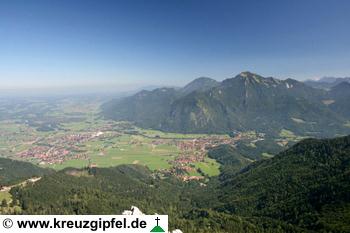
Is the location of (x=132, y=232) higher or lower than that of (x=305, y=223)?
higher

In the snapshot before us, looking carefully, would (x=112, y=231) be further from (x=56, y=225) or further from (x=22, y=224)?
(x=22, y=224)

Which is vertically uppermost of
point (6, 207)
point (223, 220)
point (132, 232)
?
point (132, 232)

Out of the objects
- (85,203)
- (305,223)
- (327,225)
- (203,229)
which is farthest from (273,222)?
(85,203)

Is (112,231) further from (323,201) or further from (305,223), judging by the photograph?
(323,201)

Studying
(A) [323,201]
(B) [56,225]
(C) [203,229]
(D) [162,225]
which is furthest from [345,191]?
(B) [56,225]

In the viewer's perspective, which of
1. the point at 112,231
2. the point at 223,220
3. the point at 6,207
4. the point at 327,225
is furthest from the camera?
the point at 223,220

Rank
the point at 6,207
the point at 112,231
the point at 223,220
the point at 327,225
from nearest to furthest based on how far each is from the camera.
Answer: the point at 112,231 → the point at 327,225 → the point at 6,207 → the point at 223,220

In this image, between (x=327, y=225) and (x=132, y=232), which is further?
(x=327, y=225)
